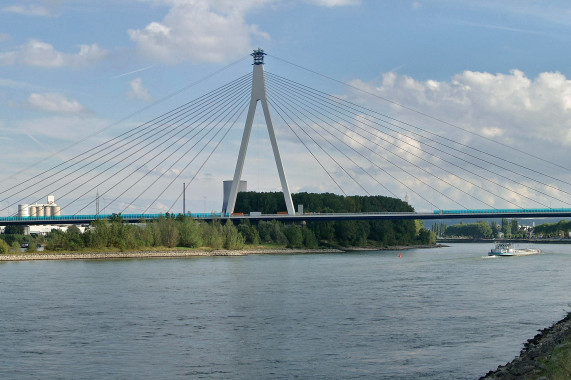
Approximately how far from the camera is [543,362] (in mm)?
19766

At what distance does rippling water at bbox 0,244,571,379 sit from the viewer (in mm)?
22750

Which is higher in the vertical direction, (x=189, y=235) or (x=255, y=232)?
(x=255, y=232)

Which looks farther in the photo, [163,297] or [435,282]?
[435,282]

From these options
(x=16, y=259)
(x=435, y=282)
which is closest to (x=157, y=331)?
(x=435, y=282)

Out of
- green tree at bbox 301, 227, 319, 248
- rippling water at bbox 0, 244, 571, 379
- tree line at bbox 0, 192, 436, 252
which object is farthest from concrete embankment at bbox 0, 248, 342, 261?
rippling water at bbox 0, 244, 571, 379

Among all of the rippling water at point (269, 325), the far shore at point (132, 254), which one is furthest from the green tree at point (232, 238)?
the rippling water at point (269, 325)

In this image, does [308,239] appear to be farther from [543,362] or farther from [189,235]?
[543,362]

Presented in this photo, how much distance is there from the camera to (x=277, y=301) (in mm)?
39531

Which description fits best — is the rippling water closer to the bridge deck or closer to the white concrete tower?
the white concrete tower

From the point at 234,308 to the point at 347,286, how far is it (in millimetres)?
14007

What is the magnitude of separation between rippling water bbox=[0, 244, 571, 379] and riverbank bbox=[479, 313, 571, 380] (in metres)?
1.06

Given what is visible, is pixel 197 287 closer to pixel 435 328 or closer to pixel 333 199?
pixel 435 328

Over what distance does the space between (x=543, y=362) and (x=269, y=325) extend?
45.0 ft

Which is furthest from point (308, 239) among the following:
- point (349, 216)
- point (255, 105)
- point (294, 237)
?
point (255, 105)
